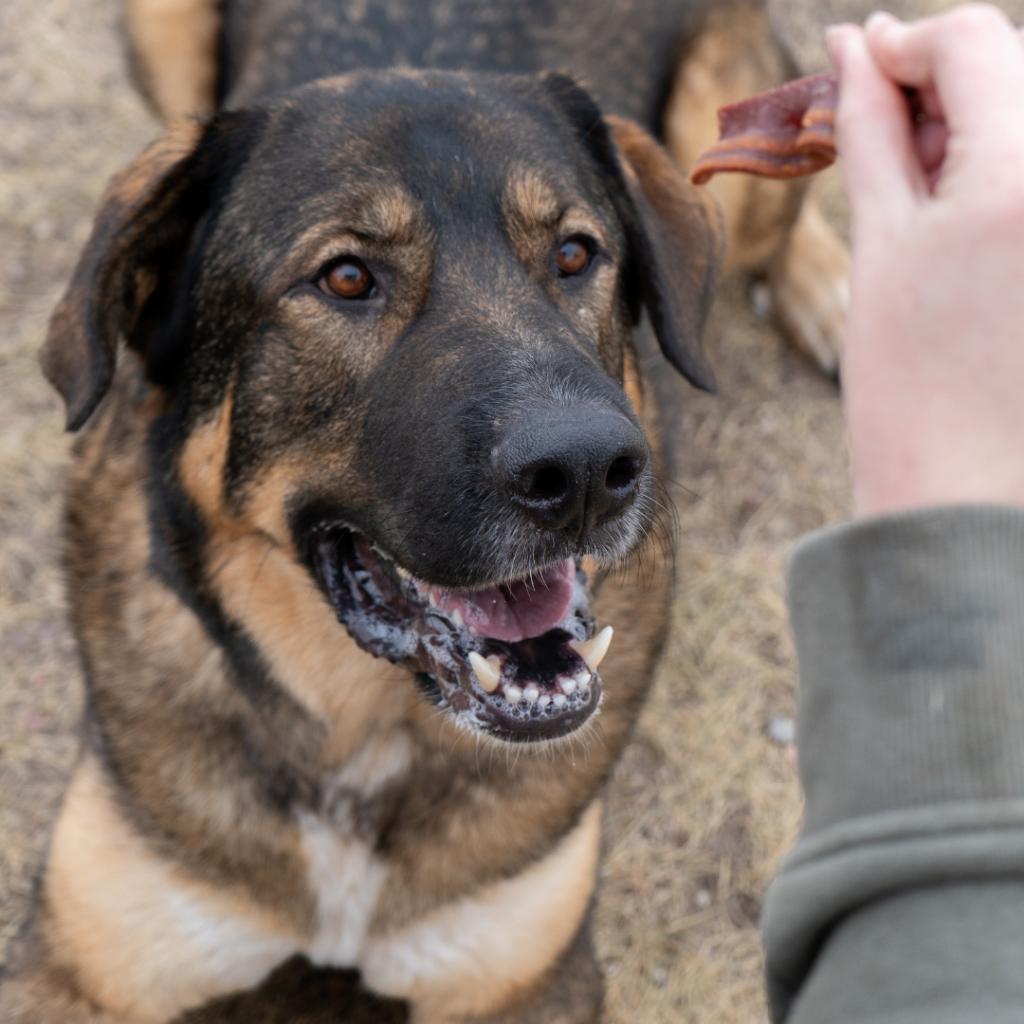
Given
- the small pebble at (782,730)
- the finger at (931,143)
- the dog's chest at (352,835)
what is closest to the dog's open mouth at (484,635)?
the dog's chest at (352,835)

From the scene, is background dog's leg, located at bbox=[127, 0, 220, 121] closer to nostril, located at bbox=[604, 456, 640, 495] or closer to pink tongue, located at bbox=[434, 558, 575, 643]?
pink tongue, located at bbox=[434, 558, 575, 643]

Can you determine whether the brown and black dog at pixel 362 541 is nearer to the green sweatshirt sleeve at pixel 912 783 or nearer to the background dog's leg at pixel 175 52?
the green sweatshirt sleeve at pixel 912 783

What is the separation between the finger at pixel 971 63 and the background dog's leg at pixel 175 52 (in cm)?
437

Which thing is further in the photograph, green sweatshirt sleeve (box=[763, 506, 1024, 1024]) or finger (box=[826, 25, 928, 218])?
finger (box=[826, 25, 928, 218])

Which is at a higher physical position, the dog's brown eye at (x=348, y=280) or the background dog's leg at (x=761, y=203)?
the dog's brown eye at (x=348, y=280)

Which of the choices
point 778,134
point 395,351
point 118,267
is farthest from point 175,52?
point 778,134

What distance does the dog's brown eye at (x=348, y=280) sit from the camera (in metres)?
2.87

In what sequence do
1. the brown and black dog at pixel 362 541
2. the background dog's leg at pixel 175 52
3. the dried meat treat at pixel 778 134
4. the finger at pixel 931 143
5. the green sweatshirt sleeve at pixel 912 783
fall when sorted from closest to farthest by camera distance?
the green sweatshirt sleeve at pixel 912 783 < the finger at pixel 931 143 < the dried meat treat at pixel 778 134 < the brown and black dog at pixel 362 541 < the background dog's leg at pixel 175 52

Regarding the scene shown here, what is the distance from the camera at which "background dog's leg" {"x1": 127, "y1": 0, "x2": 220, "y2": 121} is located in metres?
5.38

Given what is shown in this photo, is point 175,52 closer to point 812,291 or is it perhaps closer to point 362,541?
point 812,291

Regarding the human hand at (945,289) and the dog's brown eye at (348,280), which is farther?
the dog's brown eye at (348,280)

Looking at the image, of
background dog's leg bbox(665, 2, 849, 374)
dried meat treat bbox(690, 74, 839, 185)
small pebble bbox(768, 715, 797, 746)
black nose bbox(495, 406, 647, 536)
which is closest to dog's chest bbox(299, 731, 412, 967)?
black nose bbox(495, 406, 647, 536)

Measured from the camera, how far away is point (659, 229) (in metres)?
3.36

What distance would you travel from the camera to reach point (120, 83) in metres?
6.57
